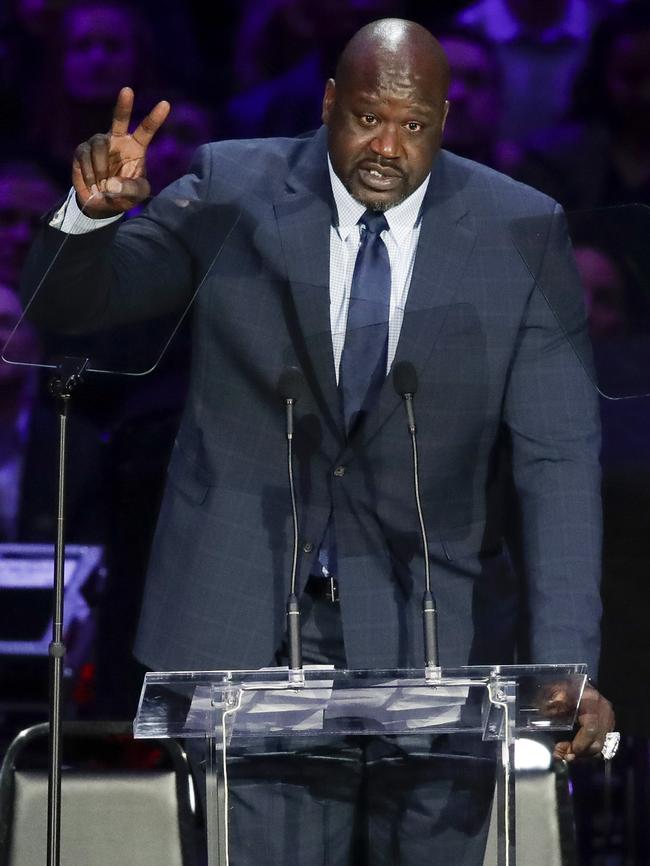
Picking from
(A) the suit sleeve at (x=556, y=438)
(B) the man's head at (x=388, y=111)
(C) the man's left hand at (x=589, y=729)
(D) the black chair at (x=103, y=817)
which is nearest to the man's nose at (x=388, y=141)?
(B) the man's head at (x=388, y=111)

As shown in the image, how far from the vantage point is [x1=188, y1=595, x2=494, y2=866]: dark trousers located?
5.13 feet

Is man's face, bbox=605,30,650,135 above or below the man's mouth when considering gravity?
above

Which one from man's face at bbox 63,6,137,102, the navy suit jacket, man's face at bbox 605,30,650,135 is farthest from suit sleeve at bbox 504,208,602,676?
man's face at bbox 63,6,137,102

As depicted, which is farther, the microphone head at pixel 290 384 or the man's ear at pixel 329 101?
the man's ear at pixel 329 101

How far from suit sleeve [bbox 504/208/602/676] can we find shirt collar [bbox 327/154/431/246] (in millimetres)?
178

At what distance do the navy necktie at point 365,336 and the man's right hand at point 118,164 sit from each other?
1.17 ft

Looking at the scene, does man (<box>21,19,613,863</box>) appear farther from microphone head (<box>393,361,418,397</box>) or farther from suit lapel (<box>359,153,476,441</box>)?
microphone head (<box>393,361,418,397</box>)

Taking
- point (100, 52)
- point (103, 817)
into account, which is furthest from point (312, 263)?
point (100, 52)

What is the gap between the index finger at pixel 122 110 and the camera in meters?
1.55

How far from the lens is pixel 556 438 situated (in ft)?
6.25

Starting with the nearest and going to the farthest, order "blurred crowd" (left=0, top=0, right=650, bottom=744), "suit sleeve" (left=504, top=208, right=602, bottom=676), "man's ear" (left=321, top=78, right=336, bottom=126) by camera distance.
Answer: "suit sleeve" (left=504, top=208, right=602, bottom=676) → "man's ear" (left=321, top=78, right=336, bottom=126) → "blurred crowd" (left=0, top=0, right=650, bottom=744)

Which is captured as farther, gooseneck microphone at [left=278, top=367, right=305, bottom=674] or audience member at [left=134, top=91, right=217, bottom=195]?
audience member at [left=134, top=91, right=217, bottom=195]

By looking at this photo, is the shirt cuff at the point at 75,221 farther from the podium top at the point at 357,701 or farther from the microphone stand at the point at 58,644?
the podium top at the point at 357,701

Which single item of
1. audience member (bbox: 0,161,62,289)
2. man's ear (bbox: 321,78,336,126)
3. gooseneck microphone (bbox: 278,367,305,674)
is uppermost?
audience member (bbox: 0,161,62,289)
